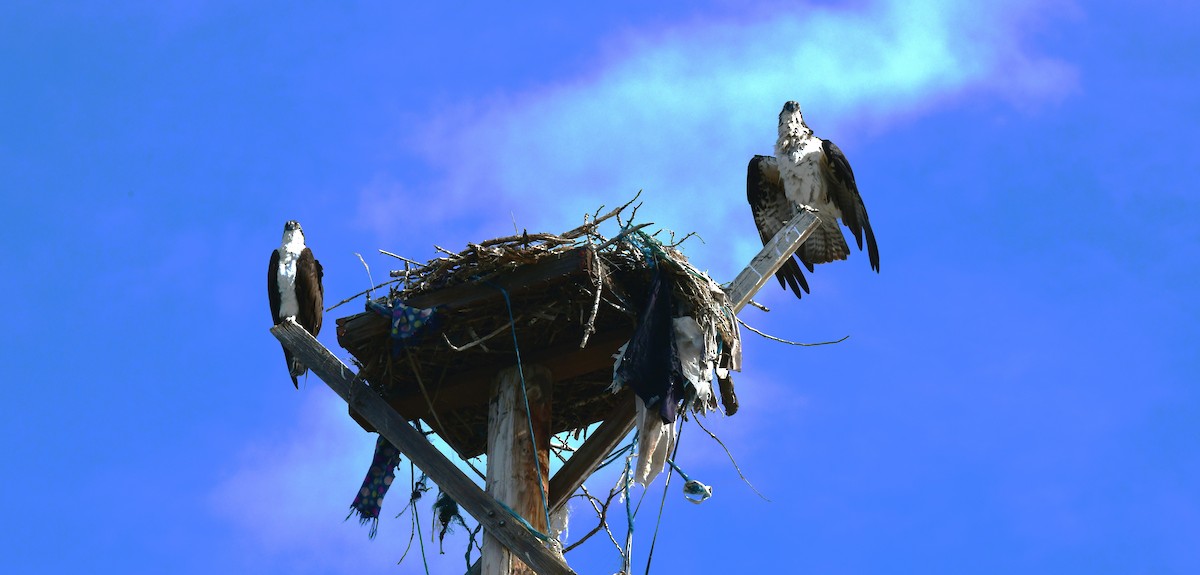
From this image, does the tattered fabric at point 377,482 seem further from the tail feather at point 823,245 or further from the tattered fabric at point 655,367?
the tail feather at point 823,245

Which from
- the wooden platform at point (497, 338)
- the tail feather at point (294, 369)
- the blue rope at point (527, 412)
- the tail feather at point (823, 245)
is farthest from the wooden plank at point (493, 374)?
the tail feather at point (823, 245)

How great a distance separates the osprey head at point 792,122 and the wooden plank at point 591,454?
14.7 feet

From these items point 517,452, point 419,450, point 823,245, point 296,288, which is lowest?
point 419,450

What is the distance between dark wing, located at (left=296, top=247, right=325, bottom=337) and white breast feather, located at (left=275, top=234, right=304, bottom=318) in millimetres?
31

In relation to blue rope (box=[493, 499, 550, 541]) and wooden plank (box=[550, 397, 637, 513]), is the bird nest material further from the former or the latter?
blue rope (box=[493, 499, 550, 541])

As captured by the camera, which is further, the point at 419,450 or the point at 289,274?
the point at 289,274

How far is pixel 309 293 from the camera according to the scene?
8.62 m

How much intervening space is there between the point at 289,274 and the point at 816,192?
3.78 meters

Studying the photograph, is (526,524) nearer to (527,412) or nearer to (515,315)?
(527,412)

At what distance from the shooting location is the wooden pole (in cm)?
Answer: 580

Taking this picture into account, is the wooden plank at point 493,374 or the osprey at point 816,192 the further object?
the osprey at point 816,192

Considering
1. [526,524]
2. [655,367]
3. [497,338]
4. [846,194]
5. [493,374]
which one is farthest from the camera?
[846,194]

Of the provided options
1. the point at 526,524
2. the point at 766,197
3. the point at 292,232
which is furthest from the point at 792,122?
the point at 526,524

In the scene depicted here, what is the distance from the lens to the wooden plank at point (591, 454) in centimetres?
632
